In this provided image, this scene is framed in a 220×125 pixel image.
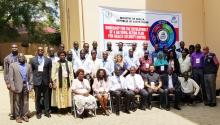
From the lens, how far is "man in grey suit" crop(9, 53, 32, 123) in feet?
35.2

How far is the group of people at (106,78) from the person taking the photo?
1099 cm

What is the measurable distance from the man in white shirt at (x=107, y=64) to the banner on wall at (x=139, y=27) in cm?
136

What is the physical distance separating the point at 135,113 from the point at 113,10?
3.62 meters

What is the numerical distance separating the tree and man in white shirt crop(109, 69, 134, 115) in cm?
→ 1927

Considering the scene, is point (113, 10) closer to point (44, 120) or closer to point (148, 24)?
point (148, 24)

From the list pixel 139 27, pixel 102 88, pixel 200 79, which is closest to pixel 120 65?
pixel 102 88

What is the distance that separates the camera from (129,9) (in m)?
14.0

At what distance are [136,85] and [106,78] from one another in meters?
0.98

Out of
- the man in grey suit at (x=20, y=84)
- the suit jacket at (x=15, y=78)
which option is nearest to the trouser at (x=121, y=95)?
the man in grey suit at (x=20, y=84)

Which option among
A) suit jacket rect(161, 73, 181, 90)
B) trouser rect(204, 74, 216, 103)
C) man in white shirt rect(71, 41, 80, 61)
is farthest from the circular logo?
man in white shirt rect(71, 41, 80, 61)

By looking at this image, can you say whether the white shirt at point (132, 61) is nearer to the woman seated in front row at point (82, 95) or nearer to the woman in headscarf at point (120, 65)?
the woman in headscarf at point (120, 65)

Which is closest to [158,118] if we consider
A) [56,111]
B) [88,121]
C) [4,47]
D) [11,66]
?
[88,121]

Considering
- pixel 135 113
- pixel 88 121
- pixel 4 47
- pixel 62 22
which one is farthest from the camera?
pixel 4 47

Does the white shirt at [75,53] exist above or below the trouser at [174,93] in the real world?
above
